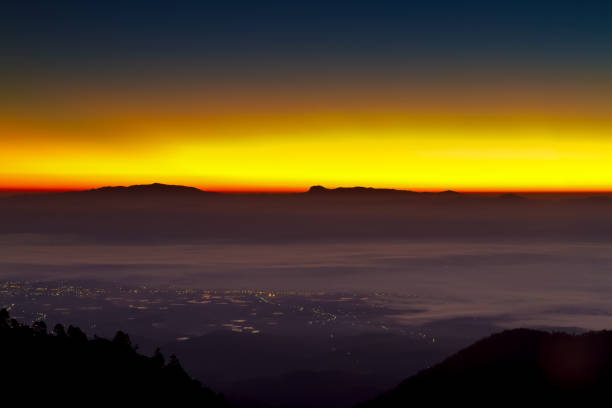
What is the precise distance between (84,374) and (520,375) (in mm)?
38511

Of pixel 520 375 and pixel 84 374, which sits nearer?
pixel 84 374

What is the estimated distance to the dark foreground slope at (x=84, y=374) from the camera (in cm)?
5612

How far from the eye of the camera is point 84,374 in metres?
61.3

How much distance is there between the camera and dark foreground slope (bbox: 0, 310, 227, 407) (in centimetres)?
5612

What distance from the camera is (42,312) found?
198125 millimetres

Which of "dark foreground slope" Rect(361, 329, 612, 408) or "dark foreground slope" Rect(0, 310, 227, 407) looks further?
"dark foreground slope" Rect(361, 329, 612, 408)

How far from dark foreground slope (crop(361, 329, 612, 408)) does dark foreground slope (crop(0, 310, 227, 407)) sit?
67.5 feet

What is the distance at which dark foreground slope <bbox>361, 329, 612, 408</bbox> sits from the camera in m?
59.6

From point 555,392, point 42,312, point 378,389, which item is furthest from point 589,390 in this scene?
point 42,312

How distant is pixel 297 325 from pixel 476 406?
433ft

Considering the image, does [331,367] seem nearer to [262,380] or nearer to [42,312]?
[262,380]

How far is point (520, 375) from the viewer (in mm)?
63250

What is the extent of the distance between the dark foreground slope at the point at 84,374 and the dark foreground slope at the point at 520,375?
20.6 metres

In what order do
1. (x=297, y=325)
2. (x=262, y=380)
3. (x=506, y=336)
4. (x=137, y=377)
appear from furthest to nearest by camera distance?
(x=297, y=325) < (x=262, y=380) < (x=506, y=336) < (x=137, y=377)
